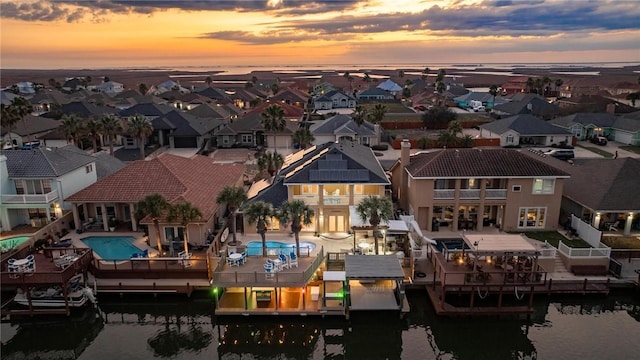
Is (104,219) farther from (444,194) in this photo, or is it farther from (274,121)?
(274,121)

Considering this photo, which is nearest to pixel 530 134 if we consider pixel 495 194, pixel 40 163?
pixel 495 194

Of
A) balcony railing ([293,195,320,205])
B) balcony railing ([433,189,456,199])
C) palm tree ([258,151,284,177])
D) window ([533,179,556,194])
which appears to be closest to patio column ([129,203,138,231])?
balcony railing ([293,195,320,205])

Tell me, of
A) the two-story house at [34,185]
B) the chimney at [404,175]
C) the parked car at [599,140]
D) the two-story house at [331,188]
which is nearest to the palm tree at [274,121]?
the chimney at [404,175]

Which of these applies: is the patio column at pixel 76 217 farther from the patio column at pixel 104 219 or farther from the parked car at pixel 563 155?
the parked car at pixel 563 155

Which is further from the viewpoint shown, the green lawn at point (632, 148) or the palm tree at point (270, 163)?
Answer: the green lawn at point (632, 148)

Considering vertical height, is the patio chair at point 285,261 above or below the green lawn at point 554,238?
above

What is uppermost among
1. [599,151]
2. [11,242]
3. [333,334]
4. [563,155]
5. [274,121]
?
[274,121]
